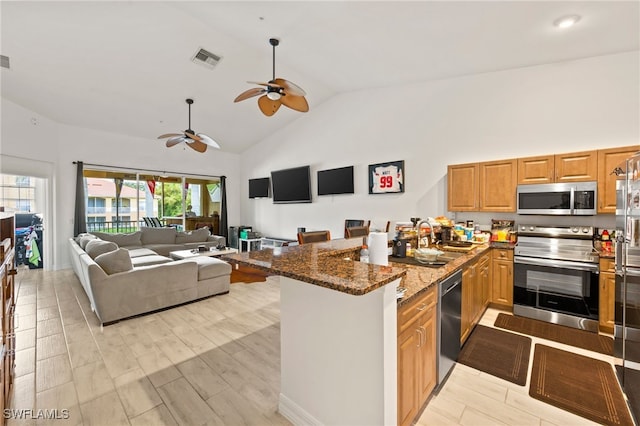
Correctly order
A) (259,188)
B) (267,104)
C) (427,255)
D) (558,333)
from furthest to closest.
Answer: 1. (259,188)
2. (267,104)
3. (558,333)
4. (427,255)

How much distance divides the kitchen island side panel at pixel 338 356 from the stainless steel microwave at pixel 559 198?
123 inches

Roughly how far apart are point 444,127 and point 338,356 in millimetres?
4235

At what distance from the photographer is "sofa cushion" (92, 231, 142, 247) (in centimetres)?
592

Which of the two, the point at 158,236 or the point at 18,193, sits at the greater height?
the point at 18,193

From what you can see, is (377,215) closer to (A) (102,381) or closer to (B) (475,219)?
(B) (475,219)

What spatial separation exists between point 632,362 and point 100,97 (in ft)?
24.9

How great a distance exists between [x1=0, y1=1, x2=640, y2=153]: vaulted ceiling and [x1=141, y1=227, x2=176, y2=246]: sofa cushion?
2.62 metres

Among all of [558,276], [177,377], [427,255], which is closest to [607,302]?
[558,276]

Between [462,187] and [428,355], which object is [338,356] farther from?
[462,187]

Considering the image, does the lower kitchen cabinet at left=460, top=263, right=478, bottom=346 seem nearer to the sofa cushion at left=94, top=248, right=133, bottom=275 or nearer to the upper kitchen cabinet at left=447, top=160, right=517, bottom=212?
the upper kitchen cabinet at left=447, top=160, right=517, bottom=212

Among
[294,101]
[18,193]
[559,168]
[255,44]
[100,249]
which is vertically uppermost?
[255,44]

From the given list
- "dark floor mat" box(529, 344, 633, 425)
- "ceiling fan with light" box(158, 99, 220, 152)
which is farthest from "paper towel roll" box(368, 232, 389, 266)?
"ceiling fan with light" box(158, 99, 220, 152)

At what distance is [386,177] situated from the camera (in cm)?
522

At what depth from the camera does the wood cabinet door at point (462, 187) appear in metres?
3.99
